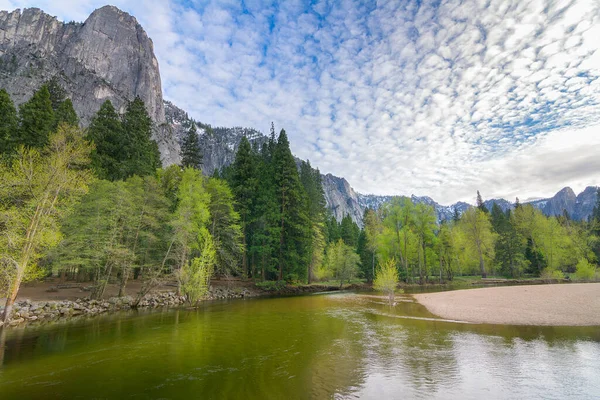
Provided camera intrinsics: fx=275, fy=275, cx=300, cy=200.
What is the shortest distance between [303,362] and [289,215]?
29470 mm

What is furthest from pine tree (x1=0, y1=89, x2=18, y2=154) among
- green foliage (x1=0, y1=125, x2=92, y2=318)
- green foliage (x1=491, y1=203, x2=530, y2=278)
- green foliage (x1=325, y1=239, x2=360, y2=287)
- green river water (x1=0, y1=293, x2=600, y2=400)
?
green foliage (x1=491, y1=203, x2=530, y2=278)

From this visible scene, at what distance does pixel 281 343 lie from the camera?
11.3 metres

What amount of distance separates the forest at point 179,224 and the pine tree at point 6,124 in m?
0.11

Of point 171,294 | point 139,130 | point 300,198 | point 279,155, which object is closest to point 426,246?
point 300,198

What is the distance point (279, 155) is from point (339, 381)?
34.8 meters

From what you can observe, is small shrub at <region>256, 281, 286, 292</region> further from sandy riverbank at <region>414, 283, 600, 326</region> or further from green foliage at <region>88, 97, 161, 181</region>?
sandy riverbank at <region>414, 283, 600, 326</region>

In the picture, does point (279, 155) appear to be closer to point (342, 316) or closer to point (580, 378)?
point (342, 316)

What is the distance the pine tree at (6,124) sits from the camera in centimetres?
2570

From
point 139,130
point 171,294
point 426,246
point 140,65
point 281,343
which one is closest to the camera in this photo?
point 281,343

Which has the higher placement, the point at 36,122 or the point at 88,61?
the point at 88,61

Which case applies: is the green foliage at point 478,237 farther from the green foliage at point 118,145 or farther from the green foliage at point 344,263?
the green foliage at point 118,145

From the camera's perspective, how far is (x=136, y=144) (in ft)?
113

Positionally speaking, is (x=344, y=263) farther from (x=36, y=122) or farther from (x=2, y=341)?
(x=36, y=122)

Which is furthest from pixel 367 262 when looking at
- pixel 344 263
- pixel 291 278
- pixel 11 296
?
pixel 11 296
